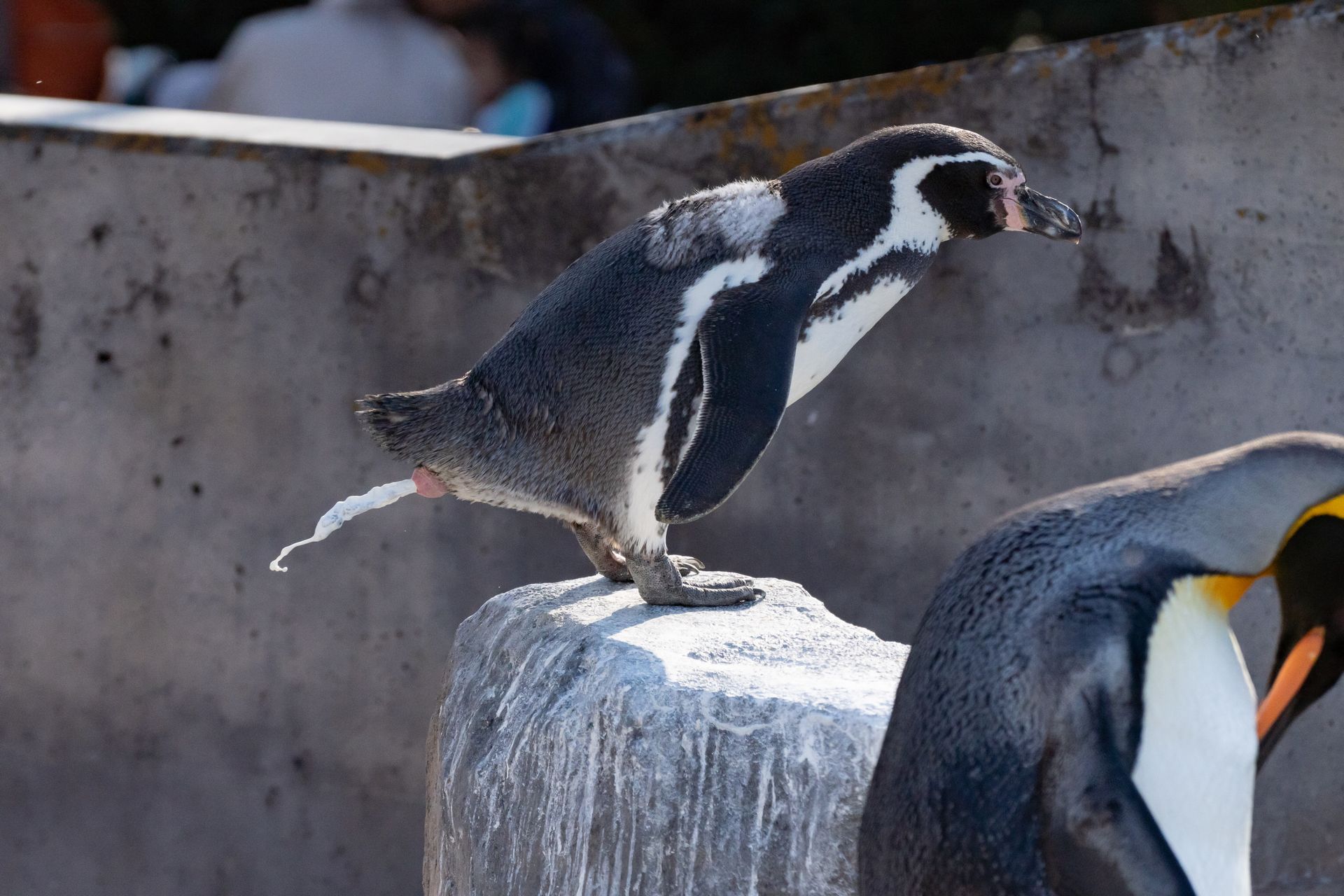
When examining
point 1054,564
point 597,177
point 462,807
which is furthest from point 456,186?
point 1054,564

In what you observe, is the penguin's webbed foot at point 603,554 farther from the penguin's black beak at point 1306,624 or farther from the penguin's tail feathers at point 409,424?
the penguin's black beak at point 1306,624

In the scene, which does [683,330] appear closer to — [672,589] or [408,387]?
[672,589]

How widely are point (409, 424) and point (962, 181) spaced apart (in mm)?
844

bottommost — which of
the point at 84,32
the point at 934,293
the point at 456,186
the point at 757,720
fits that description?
the point at 757,720

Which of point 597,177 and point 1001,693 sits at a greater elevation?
point 597,177

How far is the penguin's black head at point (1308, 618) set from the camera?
1412 millimetres

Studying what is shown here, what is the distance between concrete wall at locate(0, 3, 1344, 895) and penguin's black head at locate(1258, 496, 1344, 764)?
138 centimetres

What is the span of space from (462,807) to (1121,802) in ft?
3.34

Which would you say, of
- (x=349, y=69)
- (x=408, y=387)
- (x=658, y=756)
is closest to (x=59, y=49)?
(x=349, y=69)

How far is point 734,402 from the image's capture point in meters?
2.08

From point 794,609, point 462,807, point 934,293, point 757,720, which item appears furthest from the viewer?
point 934,293

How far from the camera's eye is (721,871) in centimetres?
188

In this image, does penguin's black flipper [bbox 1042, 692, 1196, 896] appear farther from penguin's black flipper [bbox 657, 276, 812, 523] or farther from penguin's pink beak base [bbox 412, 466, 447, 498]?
penguin's pink beak base [bbox 412, 466, 447, 498]

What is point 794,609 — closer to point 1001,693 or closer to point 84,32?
point 1001,693
